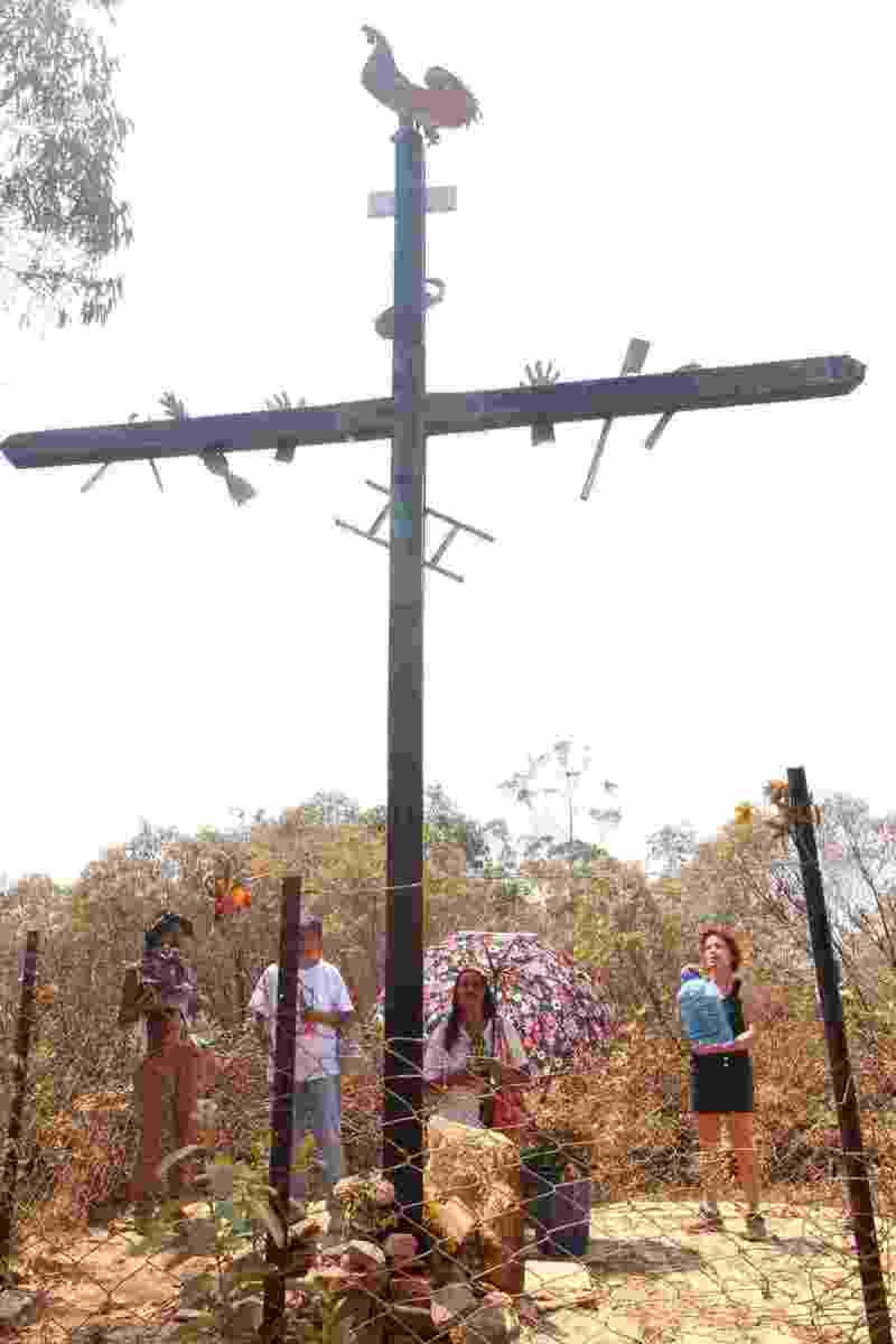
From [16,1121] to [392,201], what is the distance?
152 inches

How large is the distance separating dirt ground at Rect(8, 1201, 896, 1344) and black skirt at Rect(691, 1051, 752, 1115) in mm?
568

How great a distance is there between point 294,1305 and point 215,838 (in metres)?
8.24

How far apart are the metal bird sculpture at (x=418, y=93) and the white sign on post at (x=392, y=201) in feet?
0.93

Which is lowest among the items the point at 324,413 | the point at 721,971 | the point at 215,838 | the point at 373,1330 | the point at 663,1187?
the point at 663,1187

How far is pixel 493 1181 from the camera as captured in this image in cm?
367

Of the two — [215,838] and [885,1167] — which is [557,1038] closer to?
[885,1167]

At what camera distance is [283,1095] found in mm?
2385

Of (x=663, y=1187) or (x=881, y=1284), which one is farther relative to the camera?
(x=663, y=1187)

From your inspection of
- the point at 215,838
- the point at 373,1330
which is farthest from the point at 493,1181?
the point at 215,838

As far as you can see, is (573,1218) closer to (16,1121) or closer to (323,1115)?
(323,1115)

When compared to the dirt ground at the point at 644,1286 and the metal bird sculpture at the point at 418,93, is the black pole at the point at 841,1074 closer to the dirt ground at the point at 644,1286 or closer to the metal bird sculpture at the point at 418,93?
the dirt ground at the point at 644,1286

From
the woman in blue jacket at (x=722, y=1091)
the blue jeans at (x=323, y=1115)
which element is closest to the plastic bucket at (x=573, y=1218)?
the woman in blue jacket at (x=722, y=1091)

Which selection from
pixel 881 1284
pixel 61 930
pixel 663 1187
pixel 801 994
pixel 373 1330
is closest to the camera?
pixel 881 1284

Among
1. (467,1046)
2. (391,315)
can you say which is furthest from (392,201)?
(467,1046)
